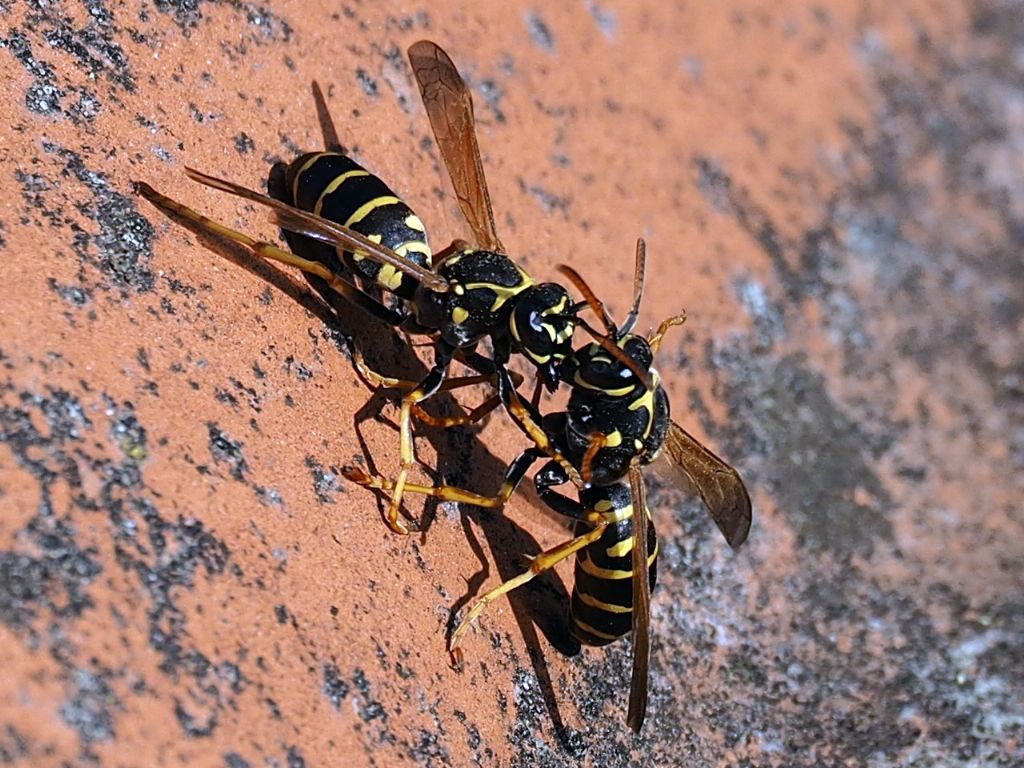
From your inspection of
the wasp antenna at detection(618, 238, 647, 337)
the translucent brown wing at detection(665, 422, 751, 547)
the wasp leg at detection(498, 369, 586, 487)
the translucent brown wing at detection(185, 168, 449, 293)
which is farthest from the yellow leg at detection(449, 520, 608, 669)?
the translucent brown wing at detection(185, 168, 449, 293)

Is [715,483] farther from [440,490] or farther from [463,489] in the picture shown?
[440,490]

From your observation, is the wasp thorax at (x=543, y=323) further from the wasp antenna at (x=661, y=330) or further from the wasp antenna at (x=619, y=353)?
the wasp antenna at (x=661, y=330)

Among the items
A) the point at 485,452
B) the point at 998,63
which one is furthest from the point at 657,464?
Result: the point at 998,63

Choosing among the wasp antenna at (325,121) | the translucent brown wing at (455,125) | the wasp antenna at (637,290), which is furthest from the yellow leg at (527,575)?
the wasp antenna at (325,121)

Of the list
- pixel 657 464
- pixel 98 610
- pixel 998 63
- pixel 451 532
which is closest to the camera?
pixel 98 610

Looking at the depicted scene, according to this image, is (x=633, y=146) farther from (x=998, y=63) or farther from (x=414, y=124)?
(x=998, y=63)

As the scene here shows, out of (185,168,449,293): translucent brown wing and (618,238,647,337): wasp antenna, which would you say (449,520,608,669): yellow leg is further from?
(185,168,449,293): translucent brown wing

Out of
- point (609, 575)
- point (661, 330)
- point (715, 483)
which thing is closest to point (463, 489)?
point (609, 575)
